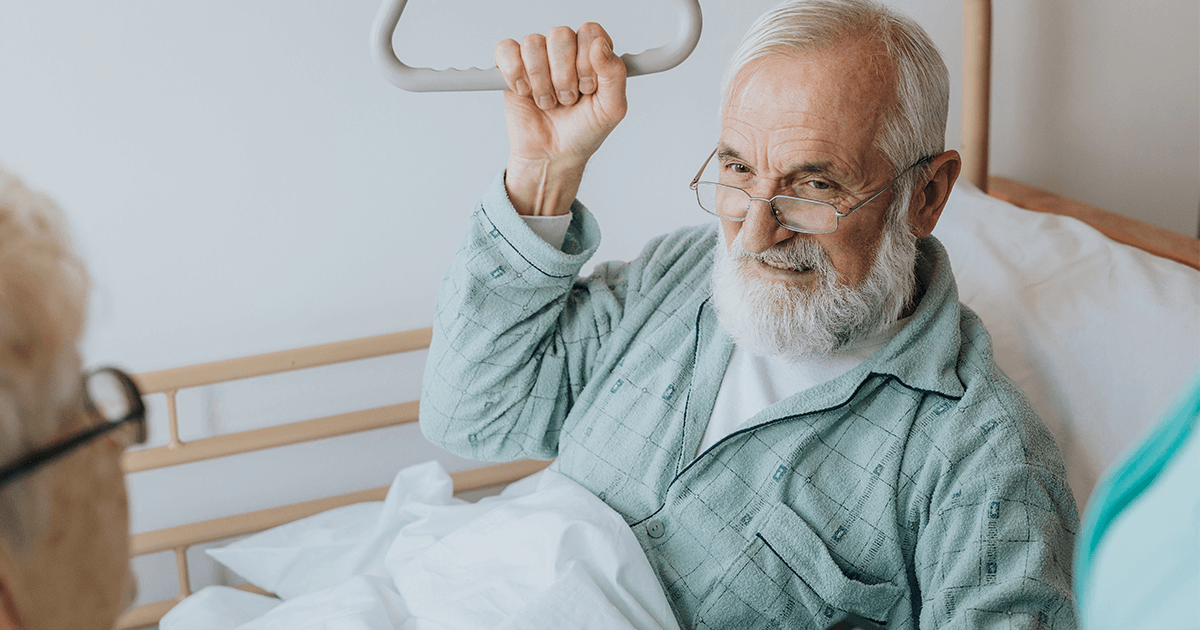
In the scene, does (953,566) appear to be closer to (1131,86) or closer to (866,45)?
(866,45)

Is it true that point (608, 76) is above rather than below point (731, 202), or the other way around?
above

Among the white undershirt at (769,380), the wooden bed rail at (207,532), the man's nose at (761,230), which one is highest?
the man's nose at (761,230)

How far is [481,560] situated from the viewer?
3.54ft

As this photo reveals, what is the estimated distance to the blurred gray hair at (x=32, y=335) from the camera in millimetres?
415

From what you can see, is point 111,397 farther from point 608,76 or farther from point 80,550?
A: point 608,76

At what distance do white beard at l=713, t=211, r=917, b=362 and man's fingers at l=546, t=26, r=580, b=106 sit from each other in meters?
0.27

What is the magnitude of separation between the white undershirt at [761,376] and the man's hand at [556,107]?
0.10 feet

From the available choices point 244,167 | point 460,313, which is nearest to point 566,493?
point 460,313

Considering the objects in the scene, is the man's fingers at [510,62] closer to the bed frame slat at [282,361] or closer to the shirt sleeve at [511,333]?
the shirt sleeve at [511,333]

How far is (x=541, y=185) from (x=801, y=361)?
15.5 inches

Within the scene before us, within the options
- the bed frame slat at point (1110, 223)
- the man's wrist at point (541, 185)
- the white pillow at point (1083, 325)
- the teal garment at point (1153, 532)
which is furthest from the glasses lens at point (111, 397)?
the bed frame slat at point (1110, 223)

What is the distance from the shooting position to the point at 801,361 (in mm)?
1128

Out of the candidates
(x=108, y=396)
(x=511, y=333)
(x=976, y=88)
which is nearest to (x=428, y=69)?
(x=511, y=333)

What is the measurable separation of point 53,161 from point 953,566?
1372 millimetres
